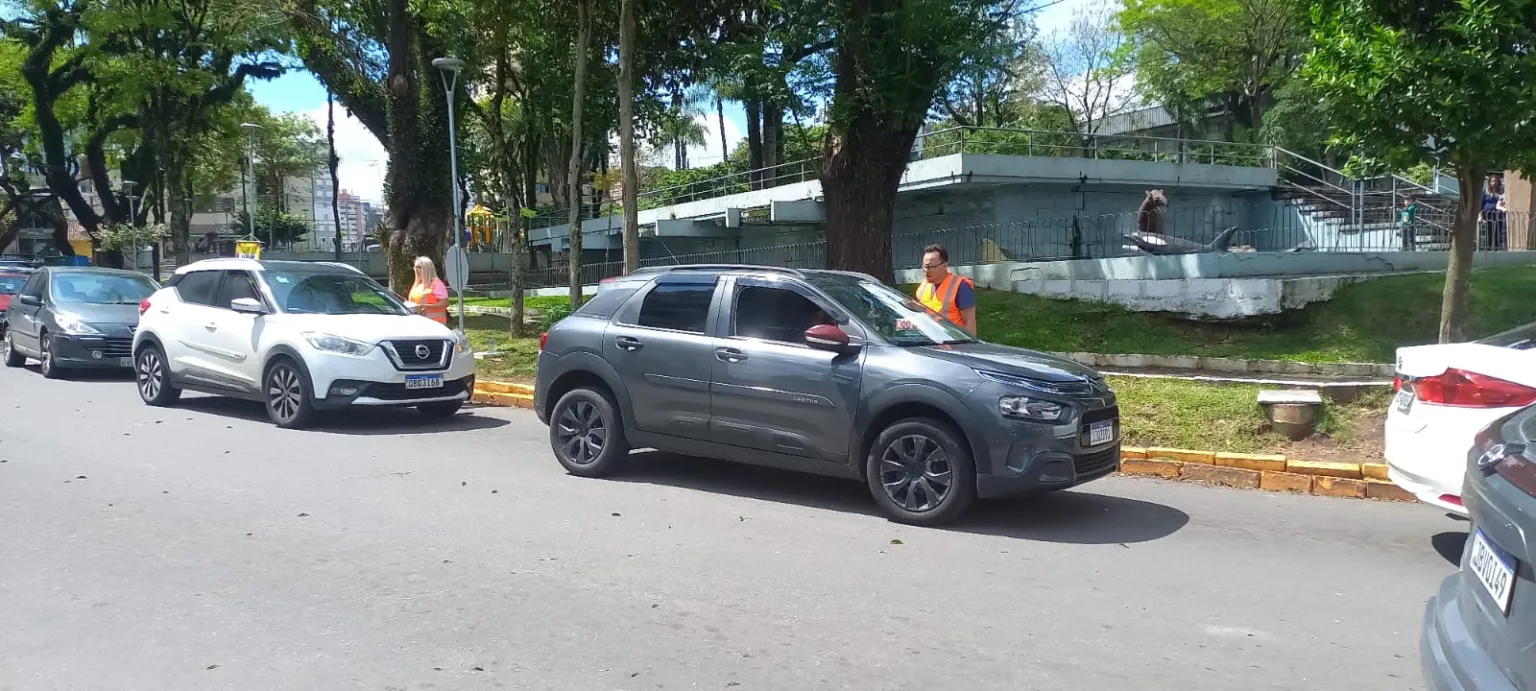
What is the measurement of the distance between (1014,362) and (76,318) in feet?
44.6

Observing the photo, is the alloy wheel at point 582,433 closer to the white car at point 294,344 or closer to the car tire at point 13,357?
the white car at point 294,344

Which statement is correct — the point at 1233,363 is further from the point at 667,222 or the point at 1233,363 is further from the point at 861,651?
the point at 667,222

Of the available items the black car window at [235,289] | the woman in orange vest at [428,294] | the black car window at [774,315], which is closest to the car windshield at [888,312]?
the black car window at [774,315]

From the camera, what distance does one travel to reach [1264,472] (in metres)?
8.28

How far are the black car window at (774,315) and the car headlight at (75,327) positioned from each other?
11255 millimetres

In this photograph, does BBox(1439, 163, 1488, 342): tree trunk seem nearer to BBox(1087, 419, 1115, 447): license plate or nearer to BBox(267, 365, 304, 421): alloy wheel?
BBox(1087, 419, 1115, 447): license plate

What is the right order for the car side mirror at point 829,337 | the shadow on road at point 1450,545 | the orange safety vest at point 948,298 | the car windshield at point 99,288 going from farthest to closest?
the car windshield at point 99,288 < the orange safety vest at point 948,298 < the car side mirror at point 829,337 < the shadow on road at point 1450,545

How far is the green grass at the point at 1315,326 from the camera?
13.0 metres

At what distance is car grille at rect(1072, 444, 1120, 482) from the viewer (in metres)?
6.58

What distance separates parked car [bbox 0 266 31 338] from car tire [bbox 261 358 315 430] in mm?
13226

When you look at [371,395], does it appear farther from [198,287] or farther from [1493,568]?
[1493,568]

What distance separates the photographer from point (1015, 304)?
16297 mm

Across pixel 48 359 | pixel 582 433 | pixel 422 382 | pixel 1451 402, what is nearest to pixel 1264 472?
pixel 1451 402

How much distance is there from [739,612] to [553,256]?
124ft
